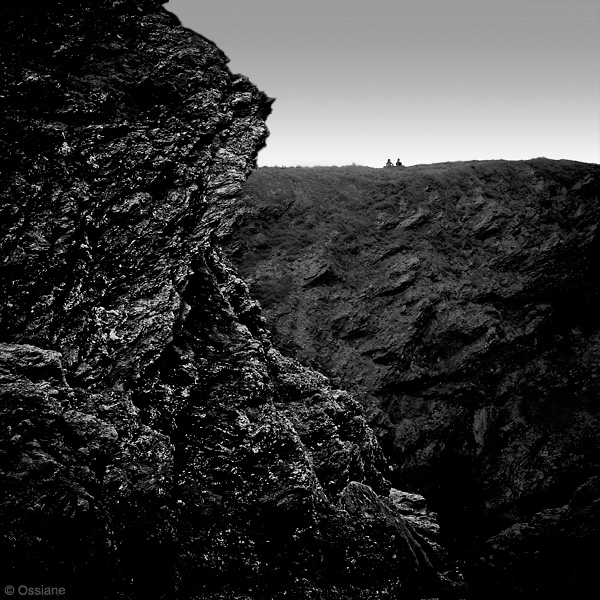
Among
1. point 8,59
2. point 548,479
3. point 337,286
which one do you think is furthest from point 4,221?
point 548,479

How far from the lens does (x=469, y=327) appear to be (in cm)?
3666

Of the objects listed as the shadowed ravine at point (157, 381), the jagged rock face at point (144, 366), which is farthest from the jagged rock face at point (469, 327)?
the jagged rock face at point (144, 366)

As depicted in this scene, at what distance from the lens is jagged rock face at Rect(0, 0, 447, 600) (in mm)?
10156

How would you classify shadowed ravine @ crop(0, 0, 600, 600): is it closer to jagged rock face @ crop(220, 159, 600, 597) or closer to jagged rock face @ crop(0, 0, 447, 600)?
jagged rock face @ crop(0, 0, 447, 600)

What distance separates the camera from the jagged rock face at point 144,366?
33.3ft

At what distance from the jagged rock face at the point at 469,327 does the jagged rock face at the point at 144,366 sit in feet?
51.9

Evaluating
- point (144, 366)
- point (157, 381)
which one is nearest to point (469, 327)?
point (157, 381)

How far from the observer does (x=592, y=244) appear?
3978 centimetres

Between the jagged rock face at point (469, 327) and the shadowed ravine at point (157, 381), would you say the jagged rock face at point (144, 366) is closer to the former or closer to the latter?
the shadowed ravine at point (157, 381)

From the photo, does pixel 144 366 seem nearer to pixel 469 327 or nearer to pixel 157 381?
pixel 157 381

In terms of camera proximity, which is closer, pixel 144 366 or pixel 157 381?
pixel 144 366

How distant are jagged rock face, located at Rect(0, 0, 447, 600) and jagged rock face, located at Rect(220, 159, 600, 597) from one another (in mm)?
15817

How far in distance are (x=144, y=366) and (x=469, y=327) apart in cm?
2829

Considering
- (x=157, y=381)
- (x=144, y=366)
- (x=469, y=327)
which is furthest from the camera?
(x=469, y=327)
